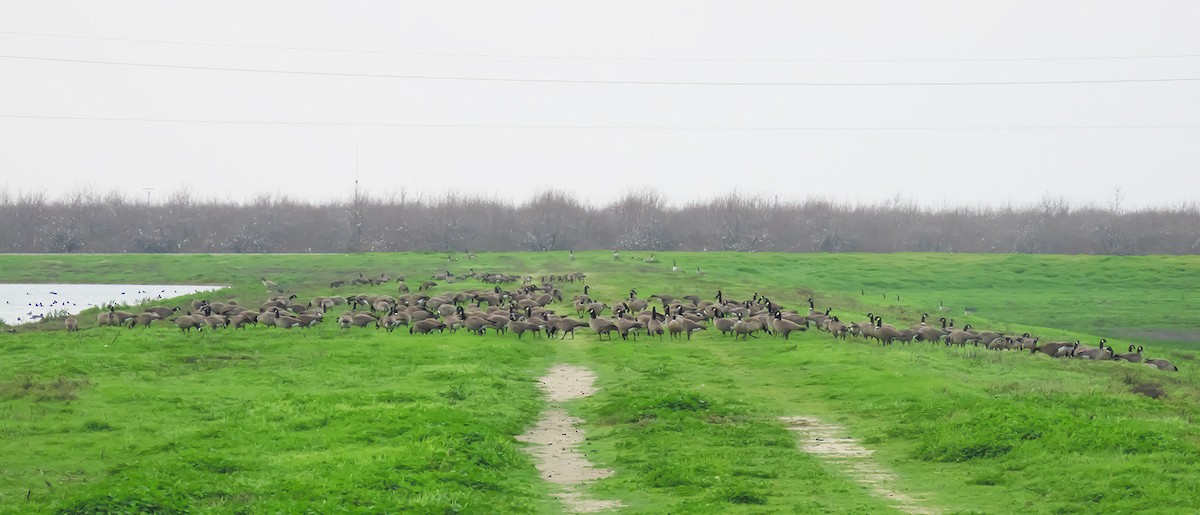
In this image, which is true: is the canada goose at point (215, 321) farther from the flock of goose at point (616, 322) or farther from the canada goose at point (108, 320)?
the canada goose at point (108, 320)

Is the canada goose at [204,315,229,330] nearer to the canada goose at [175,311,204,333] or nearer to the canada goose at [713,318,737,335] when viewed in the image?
the canada goose at [175,311,204,333]

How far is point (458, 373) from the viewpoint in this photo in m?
28.8

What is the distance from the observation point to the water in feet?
186

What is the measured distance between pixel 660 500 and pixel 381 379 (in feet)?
44.1

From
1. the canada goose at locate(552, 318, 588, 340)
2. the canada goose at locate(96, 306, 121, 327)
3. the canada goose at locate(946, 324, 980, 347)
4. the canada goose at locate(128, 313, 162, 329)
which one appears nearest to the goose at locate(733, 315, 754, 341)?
the canada goose at locate(552, 318, 588, 340)

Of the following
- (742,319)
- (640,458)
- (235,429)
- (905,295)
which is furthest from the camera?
(905,295)

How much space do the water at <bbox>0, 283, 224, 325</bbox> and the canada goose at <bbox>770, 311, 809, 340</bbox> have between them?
30599mm

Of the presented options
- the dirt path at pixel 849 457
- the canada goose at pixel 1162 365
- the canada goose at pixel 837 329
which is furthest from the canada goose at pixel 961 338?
the dirt path at pixel 849 457

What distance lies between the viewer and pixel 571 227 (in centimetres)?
12100

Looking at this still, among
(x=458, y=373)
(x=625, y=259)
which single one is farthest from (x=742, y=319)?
(x=625, y=259)

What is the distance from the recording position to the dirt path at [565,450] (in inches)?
651

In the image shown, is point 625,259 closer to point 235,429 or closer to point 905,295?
point 905,295

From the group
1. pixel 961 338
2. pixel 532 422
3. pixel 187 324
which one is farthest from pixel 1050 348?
pixel 187 324

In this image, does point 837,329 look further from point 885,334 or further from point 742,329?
point 742,329
